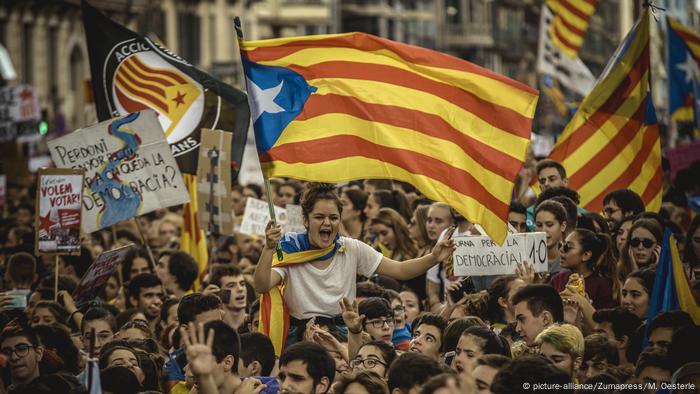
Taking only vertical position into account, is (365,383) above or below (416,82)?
below

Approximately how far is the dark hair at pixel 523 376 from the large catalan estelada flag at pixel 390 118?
299cm

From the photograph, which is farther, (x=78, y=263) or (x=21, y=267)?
(x=78, y=263)

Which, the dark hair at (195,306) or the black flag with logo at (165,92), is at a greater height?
the black flag with logo at (165,92)

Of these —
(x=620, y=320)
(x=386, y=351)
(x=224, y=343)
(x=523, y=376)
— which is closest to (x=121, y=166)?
(x=386, y=351)

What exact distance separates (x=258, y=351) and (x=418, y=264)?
4.55 feet

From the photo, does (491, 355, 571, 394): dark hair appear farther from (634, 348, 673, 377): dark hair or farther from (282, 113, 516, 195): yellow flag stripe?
(282, 113, 516, 195): yellow flag stripe

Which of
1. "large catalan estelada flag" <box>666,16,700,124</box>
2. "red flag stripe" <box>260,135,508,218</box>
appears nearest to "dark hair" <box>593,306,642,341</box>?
"red flag stripe" <box>260,135,508,218</box>

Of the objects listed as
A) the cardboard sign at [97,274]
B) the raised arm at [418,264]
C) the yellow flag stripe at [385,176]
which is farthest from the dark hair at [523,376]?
the cardboard sign at [97,274]

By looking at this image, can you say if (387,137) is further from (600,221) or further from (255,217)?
(255,217)

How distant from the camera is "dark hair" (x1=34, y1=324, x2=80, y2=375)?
1105 centimetres

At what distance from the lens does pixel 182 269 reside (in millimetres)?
14031

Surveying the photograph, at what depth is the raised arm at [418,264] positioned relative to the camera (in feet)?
35.0

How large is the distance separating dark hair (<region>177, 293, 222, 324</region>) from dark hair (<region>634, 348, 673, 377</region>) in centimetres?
299

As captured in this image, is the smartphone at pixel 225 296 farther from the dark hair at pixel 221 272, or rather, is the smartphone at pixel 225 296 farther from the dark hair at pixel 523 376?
the dark hair at pixel 523 376
